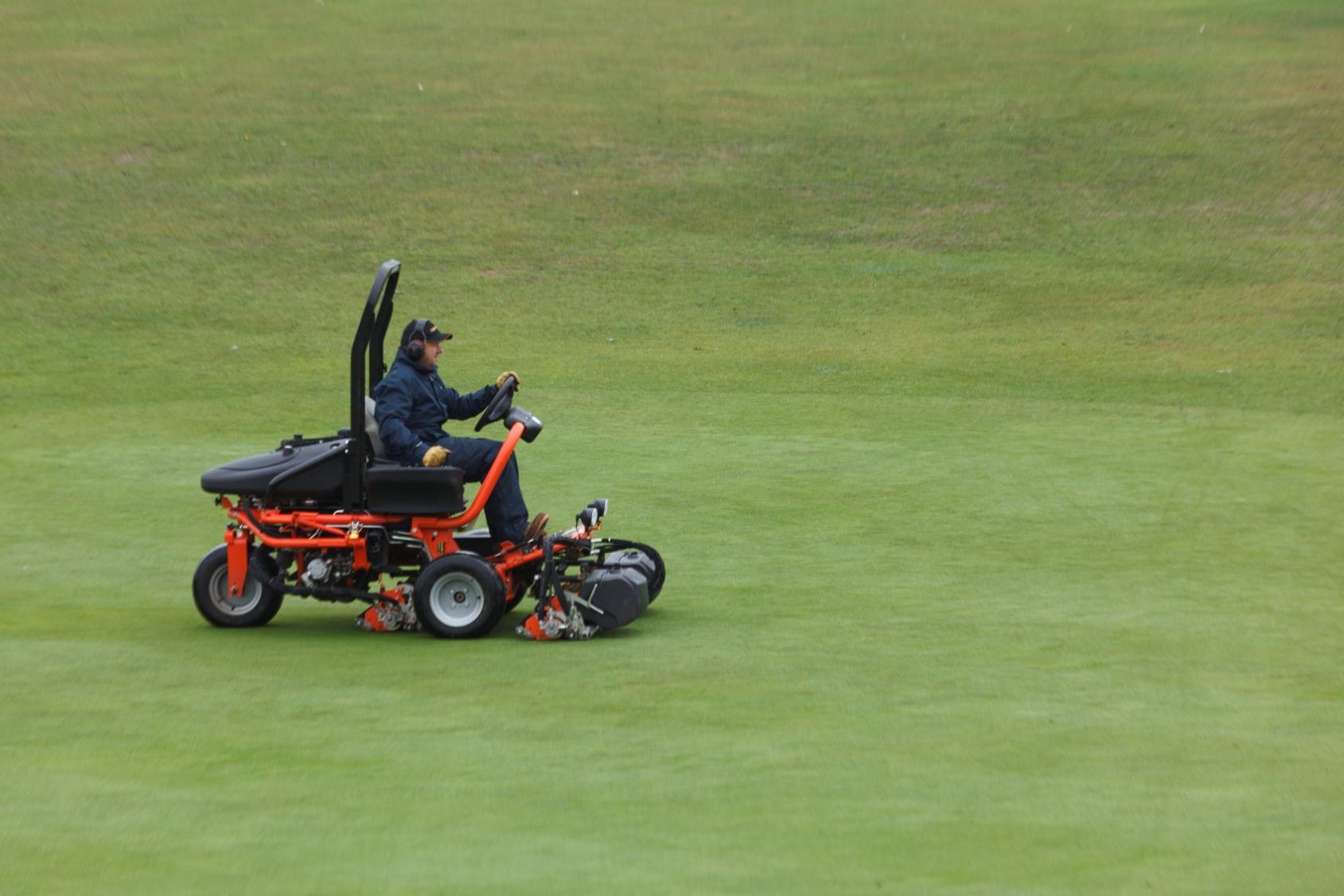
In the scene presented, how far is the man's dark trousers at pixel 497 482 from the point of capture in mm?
9172

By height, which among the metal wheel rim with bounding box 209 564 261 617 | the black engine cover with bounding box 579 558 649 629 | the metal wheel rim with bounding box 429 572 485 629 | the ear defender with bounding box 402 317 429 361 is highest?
the ear defender with bounding box 402 317 429 361

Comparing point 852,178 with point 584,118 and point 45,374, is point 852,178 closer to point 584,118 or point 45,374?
point 584,118

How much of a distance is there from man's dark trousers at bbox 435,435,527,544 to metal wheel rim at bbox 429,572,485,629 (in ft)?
1.48

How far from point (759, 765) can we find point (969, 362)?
1240 centimetres

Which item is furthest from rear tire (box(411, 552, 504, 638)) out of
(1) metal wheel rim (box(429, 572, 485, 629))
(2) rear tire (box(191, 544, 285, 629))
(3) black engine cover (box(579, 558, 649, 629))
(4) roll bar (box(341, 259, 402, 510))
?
(2) rear tire (box(191, 544, 285, 629))

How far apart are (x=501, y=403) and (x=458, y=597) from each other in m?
1.09

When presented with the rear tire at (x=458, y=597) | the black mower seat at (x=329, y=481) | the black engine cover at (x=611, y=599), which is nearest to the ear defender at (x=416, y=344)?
the black mower seat at (x=329, y=481)

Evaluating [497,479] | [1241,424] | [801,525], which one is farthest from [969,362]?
[497,479]

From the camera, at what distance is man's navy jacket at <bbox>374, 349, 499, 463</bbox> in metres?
9.09

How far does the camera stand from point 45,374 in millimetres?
17906

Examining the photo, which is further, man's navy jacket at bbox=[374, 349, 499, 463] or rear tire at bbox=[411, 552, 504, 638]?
man's navy jacket at bbox=[374, 349, 499, 463]

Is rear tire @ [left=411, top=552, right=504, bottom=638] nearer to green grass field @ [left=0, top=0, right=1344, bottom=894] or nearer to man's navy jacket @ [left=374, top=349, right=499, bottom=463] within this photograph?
green grass field @ [left=0, top=0, right=1344, bottom=894]

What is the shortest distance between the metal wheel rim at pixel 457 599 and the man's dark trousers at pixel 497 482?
17.8 inches

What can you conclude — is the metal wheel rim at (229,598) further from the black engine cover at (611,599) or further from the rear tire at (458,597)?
the black engine cover at (611,599)
